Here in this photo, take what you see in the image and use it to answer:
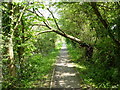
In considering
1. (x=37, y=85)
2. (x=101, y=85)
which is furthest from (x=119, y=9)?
(x=37, y=85)

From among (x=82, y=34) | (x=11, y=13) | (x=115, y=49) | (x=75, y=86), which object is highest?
(x=11, y=13)

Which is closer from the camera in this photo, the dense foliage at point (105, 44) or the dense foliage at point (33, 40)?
the dense foliage at point (105, 44)

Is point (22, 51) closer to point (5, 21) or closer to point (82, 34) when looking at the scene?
point (5, 21)

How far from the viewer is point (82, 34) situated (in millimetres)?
14828

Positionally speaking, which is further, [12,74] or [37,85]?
[37,85]

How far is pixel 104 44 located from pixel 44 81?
462cm

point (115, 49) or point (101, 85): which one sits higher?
point (115, 49)

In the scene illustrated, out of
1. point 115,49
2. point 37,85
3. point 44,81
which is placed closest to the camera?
point 115,49

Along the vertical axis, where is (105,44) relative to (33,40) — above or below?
below

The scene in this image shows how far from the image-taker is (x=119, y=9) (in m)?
6.70

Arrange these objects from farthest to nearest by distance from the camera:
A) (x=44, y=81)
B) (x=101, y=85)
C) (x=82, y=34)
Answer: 1. (x=82, y=34)
2. (x=44, y=81)
3. (x=101, y=85)

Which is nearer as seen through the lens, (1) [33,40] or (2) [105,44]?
(2) [105,44]

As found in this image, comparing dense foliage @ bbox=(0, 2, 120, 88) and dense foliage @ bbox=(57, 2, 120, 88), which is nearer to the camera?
dense foliage @ bbox=(57, 2, 120, 88)

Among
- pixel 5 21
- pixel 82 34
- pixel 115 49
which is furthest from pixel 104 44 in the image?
pixel 82 34
